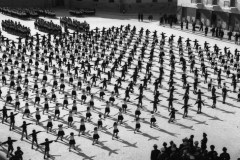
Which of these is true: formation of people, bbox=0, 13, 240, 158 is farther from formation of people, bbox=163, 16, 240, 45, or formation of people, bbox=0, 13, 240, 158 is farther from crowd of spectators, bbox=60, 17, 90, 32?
formation of people, bbox=163, 16, 240, 45

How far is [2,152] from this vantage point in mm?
19828

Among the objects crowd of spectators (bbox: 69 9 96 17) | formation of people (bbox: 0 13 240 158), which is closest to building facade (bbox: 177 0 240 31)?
formation of people (bbox: 0 13 240 158)

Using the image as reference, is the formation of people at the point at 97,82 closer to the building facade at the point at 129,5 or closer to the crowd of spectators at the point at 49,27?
the crowd of spectators at the point at 49,27

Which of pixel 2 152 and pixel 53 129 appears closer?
pixel 2 152

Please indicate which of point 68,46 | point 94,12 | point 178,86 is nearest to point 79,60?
point 68,46

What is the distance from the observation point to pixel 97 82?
31.1m

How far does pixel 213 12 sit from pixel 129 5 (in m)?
19.8

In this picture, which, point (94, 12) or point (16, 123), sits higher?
point (94, 12)

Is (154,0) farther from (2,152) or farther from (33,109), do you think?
(2,152)

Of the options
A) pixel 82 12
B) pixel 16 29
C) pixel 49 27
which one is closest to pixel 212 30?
pixel 49 27

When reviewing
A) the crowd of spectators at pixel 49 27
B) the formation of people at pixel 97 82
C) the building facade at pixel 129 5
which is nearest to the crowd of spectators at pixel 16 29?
the formation of people at pixel 97 82

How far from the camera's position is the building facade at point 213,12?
51.4m

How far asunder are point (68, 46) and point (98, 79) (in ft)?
27.9

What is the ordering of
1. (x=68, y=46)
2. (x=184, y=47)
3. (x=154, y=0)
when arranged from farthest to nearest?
1. (x=154, y=0)
2. (x=184, y=47)
3. (x=68, y=46)
